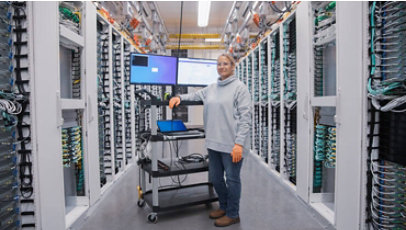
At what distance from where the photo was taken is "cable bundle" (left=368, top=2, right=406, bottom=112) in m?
1.52

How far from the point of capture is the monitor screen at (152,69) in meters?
2.27

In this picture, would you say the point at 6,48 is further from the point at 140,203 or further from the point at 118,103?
the point at 118,103

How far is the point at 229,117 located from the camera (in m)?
2.04

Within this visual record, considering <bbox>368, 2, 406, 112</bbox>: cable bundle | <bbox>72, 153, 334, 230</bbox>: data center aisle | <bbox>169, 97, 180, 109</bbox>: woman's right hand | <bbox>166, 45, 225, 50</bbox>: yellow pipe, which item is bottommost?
<bbox>72, 153, 334, 230</bbox>: data center aisle

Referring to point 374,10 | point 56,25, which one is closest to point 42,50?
point 56,25

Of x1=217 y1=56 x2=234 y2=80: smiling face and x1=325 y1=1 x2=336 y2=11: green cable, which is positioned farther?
x1=325 y1=1 x2=336 y2=11: green cable

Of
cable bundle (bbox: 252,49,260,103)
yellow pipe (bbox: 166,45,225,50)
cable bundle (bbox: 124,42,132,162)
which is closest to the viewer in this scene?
cable bundle (bbox: 124,42,132,162)

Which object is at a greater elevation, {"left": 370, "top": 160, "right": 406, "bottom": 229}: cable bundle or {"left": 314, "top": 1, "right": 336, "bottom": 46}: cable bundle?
{"left": 314, "top": 1, "right": 336, "bottom": 46}: cable bundle

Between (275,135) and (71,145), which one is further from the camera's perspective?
(275,135)

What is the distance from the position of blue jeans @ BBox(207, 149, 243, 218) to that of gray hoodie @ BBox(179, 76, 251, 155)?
116 millimetres

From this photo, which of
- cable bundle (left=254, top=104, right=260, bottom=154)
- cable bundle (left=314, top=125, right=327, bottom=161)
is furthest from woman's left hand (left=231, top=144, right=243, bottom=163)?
cable bundle (left=254, top=104, right=260, bottom=154)

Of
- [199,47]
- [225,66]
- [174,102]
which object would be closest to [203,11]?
[199,47]

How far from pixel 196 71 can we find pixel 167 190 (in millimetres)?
1326

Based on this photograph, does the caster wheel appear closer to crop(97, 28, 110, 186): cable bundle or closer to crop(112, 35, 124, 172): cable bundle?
crop(97, 28, 110, 186): cable bundle
